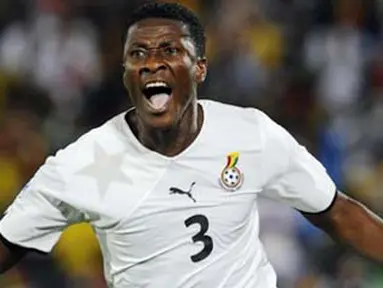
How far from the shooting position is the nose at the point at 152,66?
12.2 ft

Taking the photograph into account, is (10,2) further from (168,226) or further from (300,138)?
(168,226)

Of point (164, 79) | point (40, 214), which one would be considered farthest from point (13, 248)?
point (164, 79)

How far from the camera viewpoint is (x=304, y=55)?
344 inches

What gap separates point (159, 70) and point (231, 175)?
0.42 metres

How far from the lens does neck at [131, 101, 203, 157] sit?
3859 mm

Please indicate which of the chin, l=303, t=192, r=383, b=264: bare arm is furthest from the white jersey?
l=303, t=192, r=383, b=264: bare arm

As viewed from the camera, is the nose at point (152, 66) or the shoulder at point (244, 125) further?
the shoulder at point (244, 125)

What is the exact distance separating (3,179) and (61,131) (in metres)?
0.65

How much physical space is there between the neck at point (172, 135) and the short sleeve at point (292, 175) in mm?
236

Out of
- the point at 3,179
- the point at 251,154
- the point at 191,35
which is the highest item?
the point at 191,35

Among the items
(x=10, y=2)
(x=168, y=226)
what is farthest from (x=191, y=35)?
(x=10, y=2)

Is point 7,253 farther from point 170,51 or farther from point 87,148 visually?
point 170,51

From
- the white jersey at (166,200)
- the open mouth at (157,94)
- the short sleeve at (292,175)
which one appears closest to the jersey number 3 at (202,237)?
the white jersey at (166,200)

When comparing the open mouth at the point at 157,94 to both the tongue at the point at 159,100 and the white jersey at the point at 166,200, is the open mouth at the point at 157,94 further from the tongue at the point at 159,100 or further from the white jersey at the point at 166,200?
the white jersey at the point at 166,200
